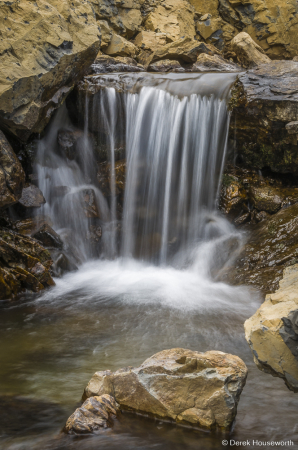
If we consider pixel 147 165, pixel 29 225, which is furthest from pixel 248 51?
pixel 29 225

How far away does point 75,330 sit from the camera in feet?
15.3

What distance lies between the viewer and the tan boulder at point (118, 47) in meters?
14.4

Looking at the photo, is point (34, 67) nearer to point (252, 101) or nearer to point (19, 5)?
point (19, 5)

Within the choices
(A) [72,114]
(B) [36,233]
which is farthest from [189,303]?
(A) [72,114]

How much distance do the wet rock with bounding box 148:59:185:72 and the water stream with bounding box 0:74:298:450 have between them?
9.84ft

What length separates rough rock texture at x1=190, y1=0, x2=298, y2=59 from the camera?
55.7ft

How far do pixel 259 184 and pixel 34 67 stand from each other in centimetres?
506

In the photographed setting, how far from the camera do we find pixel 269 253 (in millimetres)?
6512

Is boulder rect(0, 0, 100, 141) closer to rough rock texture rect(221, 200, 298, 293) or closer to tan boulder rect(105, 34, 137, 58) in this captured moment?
rough rock texture rect(221, 200, 298, 293)

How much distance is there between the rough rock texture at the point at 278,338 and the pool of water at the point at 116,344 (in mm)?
483

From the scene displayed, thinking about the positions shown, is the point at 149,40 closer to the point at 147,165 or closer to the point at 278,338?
the point at 147,165

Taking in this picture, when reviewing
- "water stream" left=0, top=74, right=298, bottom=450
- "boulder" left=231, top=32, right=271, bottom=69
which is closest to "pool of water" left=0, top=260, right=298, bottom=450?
"water stream" left=0, top=74, right=298, bottom=450

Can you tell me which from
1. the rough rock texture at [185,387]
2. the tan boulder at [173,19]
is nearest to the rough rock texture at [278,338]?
the rough rock texture at [185,387]

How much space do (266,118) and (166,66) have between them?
245 inches
